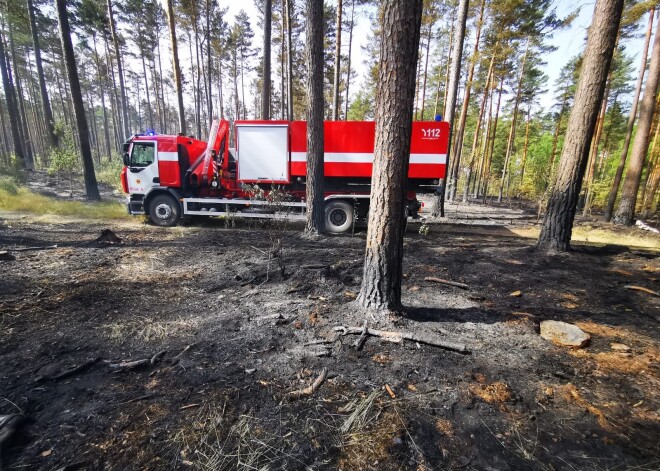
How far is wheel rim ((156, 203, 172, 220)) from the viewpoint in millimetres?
9461

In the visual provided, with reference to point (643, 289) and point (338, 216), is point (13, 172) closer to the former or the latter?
point (338, 216)

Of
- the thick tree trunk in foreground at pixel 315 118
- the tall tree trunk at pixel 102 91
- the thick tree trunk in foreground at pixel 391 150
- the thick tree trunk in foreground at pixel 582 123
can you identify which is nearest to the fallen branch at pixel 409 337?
the thick tree trunk in foreground at pixel 391 150

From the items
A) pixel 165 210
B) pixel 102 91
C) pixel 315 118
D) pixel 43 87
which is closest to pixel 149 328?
pixel 315 118

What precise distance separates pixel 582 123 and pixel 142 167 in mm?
11645

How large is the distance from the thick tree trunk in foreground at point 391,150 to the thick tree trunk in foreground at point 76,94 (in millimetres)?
14085

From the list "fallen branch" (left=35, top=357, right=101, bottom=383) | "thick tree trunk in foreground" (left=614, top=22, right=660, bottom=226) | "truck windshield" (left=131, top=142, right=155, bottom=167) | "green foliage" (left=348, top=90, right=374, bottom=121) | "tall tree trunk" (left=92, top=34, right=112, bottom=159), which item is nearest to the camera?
"fallen branch" (left=35, top=357, right=101, bottom=383)

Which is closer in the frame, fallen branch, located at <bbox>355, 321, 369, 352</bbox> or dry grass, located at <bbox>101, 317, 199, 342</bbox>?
fallen branch, located at <bbox>355, 321, 369, 352</bbox>

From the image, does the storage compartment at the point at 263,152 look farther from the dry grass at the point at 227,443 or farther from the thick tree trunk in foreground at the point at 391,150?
the dry grass at the point at 227,443

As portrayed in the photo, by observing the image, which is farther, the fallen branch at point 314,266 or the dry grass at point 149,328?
the fallen branch at point 314,266

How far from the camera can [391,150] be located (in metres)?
3.04

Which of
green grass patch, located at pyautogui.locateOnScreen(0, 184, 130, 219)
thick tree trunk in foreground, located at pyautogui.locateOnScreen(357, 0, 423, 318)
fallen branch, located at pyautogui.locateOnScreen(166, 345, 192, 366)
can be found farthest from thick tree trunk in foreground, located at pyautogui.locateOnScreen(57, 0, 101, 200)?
thick tree trunk in foreground, located at pyautogui.locateOnScreen(357, 0, 423, 318)

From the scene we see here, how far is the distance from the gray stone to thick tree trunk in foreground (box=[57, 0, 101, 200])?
1626 cm

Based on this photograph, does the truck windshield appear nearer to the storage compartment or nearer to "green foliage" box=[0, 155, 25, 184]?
the storage compartment

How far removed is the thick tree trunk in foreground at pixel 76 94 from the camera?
11.2 meters
